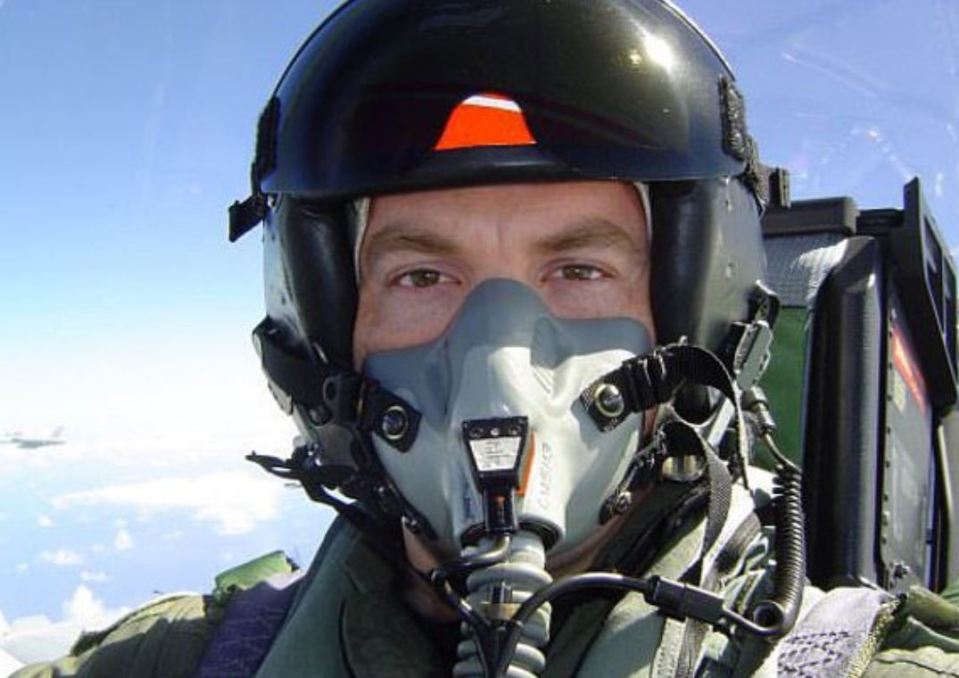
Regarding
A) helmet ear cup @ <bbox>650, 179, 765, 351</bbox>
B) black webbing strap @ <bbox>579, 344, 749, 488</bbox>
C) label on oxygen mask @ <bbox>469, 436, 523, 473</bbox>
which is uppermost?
helmet ear cup @ <bbox>650, 179, 765, 351</bbox>

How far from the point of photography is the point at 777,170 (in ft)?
5.40

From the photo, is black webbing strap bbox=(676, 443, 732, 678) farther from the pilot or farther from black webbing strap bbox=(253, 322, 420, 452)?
black webbing strap bbox=(253, 322, 420, 452)

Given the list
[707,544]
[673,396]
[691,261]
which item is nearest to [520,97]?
[691,261]

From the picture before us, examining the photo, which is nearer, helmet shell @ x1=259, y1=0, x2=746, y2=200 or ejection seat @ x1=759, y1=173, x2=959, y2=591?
helmet shell @ x1=259, y1=0, x2=746, y2=200

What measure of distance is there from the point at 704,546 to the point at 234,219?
3.28 ft

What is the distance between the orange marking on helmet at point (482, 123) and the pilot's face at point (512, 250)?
A: 0.21 ft

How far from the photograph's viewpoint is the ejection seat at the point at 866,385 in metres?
1.84

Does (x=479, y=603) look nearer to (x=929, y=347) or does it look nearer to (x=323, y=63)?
(x=323, y=63)

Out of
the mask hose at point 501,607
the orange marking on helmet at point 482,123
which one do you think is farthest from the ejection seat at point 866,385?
the mask hose at point 501,607

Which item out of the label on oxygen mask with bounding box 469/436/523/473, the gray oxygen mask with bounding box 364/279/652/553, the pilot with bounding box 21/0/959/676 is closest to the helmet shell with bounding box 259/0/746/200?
the pilot with bounding box 21/0/959/676

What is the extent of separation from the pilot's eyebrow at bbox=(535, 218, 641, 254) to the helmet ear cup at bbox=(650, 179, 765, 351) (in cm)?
4

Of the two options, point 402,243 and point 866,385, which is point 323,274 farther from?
point 866,385

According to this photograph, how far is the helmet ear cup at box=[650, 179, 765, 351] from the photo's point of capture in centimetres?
131

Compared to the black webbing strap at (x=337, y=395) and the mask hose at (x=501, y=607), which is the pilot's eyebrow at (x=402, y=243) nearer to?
the black webbing strap at (x=337, y=395)
